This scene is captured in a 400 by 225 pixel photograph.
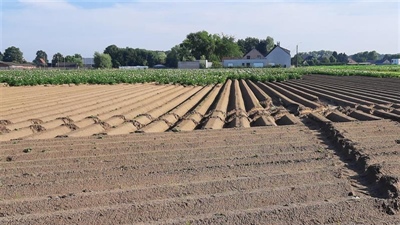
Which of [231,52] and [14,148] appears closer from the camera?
[14,148]

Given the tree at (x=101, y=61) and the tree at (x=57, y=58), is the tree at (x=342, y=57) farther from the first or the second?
the tree at (x=57, y=58)

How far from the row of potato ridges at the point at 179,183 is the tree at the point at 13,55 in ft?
434

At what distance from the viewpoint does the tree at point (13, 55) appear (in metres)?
128

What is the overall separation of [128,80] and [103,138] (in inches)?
866

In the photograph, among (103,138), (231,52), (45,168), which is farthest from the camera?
(231,52)

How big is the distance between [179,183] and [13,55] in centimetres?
13679

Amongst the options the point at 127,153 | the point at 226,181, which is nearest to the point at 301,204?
the point at 226,181

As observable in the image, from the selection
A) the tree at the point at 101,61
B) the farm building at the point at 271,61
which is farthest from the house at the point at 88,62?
the farm building at the point at 271,61

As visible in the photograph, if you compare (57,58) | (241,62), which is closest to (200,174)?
(241,62)

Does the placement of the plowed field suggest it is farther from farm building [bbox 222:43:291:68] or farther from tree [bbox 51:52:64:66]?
tree [bbox 51:52:64:66]

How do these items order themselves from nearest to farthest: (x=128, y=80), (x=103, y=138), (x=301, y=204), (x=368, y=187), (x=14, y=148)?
(x=301, y=204) → (x=368, y=187) → (x=14, y=148) → (x=103, y=138) → (x=128, y=80)

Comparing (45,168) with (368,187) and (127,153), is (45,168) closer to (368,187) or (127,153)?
(127,153)

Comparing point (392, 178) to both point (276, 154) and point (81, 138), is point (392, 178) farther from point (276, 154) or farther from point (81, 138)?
point (81, 138)

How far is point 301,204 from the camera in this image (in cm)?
404
